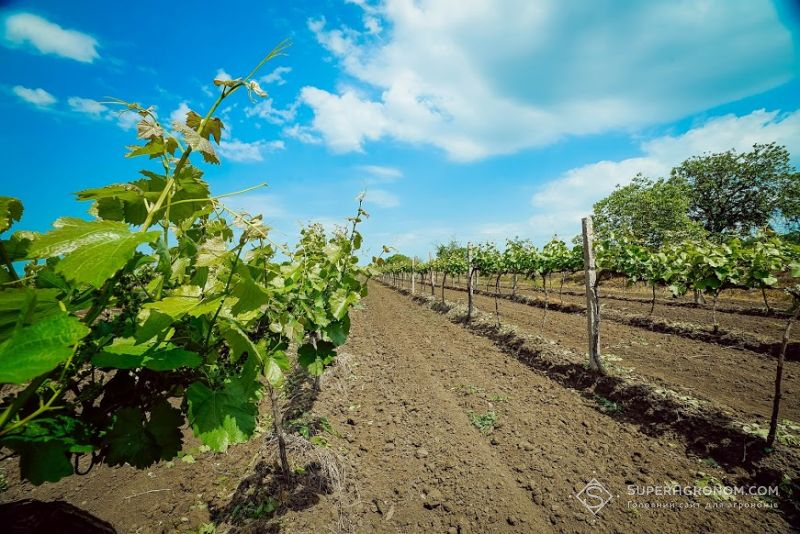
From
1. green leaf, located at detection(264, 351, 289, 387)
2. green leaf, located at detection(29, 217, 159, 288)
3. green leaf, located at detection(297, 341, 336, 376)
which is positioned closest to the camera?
green leaf, located at detection(29, 217, 159, 288)

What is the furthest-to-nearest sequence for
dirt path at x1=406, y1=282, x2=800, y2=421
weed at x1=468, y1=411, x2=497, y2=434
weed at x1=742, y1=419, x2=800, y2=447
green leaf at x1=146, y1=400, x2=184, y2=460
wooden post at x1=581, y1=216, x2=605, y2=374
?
wooden post at x1=581, y1=216, x2=605, y2=374 → dirt path at x1=406, y1=282, x2=800, y2=421 → weed at x1=468, y1=411, x2=497, y2=434 → weed at x1=742, y1=419, x2=800, y2=447 → green leaf at x1=146, y1=400, x2=184, y2=460

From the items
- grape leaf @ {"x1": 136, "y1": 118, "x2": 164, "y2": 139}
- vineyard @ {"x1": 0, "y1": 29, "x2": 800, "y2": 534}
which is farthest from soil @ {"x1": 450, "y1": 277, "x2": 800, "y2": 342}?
grape leaf @ {"x1": 136, "y1": 118, "x2": 164, "y2": 139}

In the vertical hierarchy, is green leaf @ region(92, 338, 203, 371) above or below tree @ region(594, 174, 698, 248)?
below

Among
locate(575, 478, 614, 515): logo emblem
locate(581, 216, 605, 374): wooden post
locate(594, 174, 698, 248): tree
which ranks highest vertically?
locate(594, 174, 698, 248): tree

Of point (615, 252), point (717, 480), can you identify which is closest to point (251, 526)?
point (717, 480)

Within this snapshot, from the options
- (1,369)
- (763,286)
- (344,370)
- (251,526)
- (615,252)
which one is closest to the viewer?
(1,369)

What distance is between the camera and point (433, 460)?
14.2 feet

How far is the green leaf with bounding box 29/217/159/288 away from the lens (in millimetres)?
589

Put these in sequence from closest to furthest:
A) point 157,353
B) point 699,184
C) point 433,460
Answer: point 157,353
point 433,460
point 699,184

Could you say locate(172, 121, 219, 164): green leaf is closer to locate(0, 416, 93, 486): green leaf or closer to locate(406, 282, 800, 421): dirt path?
locate(0, 416, 93, 486): green leaf

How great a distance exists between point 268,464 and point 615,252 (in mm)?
8302

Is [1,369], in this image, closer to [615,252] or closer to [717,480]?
[717,480]

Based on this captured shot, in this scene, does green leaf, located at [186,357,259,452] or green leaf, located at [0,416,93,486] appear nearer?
green leaf, located at [0,416,93,486]

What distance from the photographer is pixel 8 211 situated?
2.60 feet
